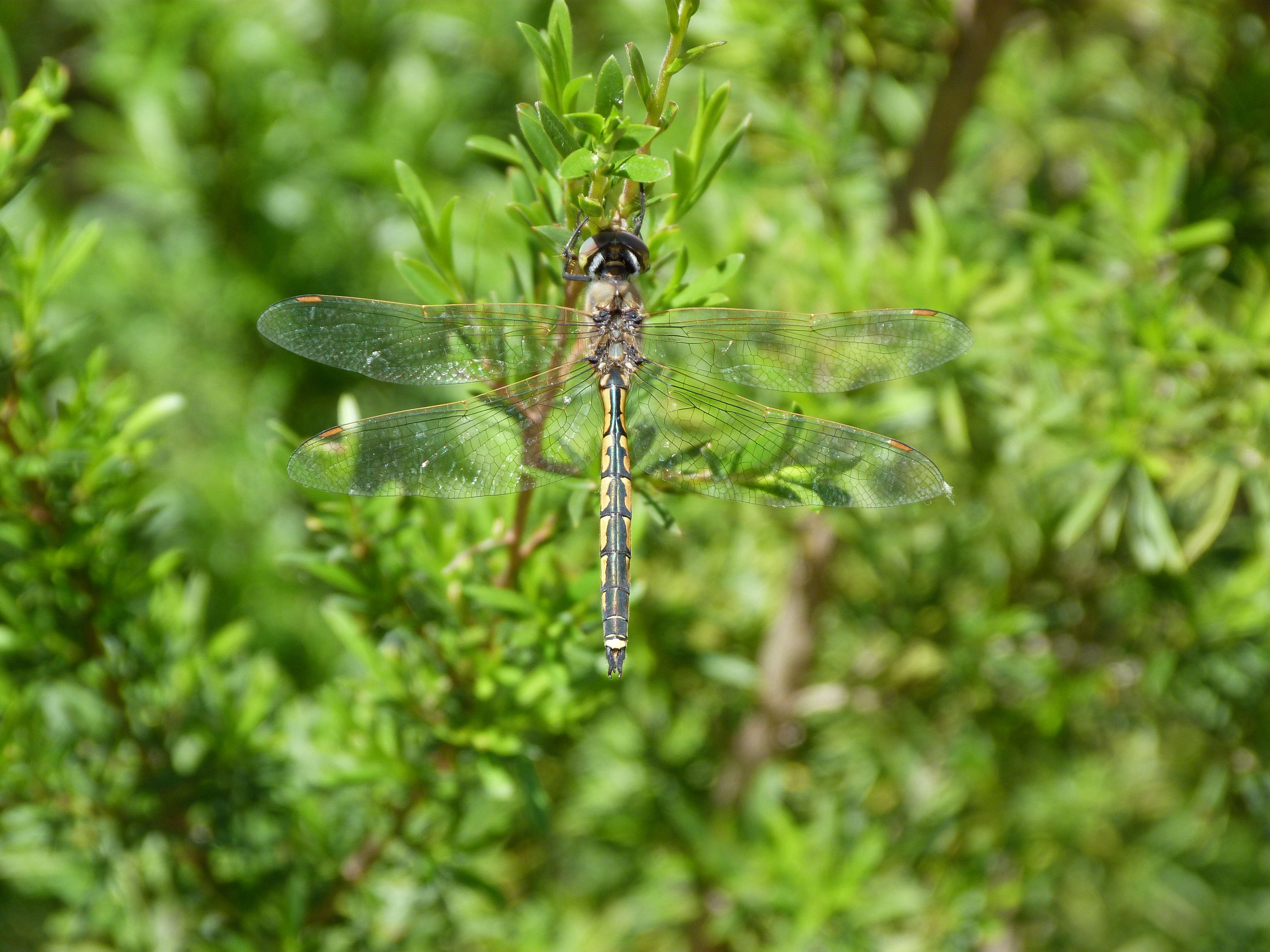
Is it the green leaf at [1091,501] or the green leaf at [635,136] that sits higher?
the green leaf at [635,136]

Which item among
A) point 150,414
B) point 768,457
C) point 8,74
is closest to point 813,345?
point 768,457

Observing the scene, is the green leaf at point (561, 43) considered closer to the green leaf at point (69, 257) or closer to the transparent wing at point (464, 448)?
the transparent wing at point (464, 448)

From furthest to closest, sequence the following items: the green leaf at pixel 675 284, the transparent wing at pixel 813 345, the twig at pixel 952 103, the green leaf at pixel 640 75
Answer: the twig at pixel 952 103 → the transparent wing at pixel 813 345 → the green leaf at pixel 675 284 → the green leaf at pixel 640 75

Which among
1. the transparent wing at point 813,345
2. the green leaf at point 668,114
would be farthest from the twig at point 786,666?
the green leaf at point 668,114

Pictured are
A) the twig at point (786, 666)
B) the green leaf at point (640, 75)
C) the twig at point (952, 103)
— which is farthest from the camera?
the twig at point (786, 666)

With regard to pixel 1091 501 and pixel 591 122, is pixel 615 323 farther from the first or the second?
pixel 1091 501

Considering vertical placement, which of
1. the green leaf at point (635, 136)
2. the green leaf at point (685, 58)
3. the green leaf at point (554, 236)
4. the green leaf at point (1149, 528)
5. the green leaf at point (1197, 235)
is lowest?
the green leaf at point (1149, 528)

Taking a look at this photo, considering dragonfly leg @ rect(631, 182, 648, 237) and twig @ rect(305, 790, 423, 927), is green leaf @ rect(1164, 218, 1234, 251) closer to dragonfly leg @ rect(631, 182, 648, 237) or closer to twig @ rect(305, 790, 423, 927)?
dragonfly leg @ rect(631, 182, 648, 237)

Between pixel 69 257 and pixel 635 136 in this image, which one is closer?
pixel 635 136

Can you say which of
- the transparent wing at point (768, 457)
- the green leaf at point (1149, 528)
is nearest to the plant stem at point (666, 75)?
the transparent wing at point (768, 457)

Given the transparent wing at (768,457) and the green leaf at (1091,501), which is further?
the green leaf at (1091,501)
